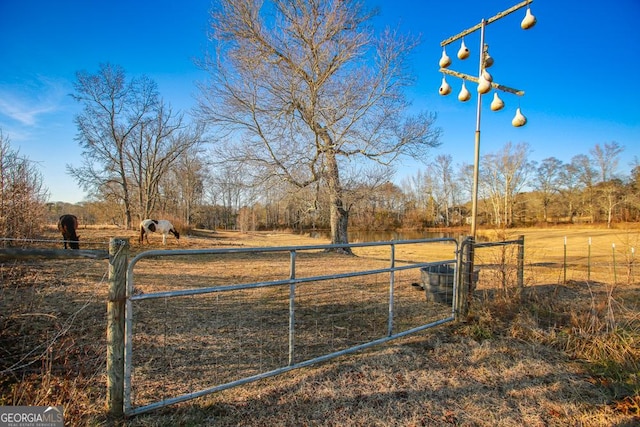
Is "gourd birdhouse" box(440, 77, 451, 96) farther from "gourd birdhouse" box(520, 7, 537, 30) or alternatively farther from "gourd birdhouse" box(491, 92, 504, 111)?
"gourd birdhouse" box(520, 7, 537, 30)

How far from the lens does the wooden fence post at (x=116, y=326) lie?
200 cm

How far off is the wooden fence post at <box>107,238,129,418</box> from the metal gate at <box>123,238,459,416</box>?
48 millimetres

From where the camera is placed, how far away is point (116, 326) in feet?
6.66

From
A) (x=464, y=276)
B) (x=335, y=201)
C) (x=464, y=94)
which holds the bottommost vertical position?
(x=464, y=276)

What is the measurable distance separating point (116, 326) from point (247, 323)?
7.13 ft

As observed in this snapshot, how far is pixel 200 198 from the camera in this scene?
3978 cm

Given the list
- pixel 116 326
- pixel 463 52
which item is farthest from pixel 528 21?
pixel 116 326

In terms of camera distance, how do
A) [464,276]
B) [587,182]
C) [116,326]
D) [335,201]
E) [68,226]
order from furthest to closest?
[587,182] → [335,201] → [68,226] → [464,276] → [116,326]

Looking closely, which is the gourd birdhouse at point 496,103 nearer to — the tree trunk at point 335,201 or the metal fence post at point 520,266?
the metal fence post at point 520,266

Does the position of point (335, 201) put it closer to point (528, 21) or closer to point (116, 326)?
point (528, 21)

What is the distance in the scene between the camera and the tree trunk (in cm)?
1175

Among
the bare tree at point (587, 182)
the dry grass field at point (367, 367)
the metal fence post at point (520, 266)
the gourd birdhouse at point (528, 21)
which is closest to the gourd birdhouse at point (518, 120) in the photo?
the gourd birdhouse at point (528, 21)

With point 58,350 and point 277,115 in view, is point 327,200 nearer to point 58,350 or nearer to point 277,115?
point 277,115

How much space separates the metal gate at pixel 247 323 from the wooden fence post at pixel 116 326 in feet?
0.16
